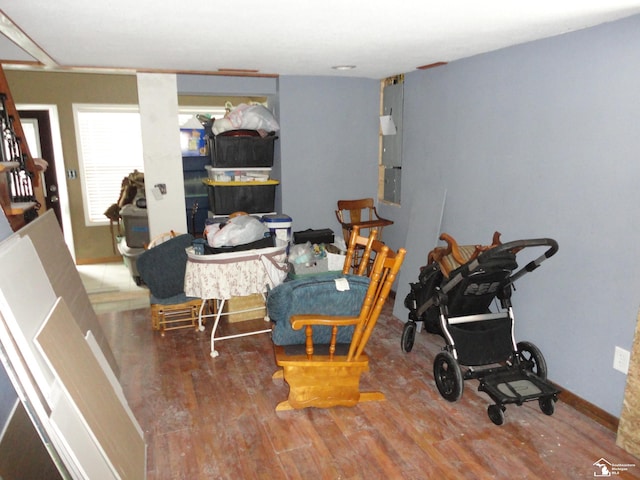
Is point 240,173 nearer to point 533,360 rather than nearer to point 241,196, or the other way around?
point 241,196

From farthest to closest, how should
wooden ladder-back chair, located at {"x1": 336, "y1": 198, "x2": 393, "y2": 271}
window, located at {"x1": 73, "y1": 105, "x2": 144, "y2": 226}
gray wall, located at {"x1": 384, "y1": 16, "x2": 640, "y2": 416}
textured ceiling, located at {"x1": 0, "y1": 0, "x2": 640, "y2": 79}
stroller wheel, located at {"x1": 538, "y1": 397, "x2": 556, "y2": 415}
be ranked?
1. window, located at {"x1": 73, "y1": 105, "x2": 144, "y2": 226}
2. wooden ladder-back chair, located at {"x1": 336, "y1": 198, "x2": 393, "y2": 271}
3. stroller wheel, located at {"x1": 538, "y1": 397, "x2": 556, "y2": 415}
4. gray wall, located at {"x1": 384, "y1": 16, "x2": 640, "y2": 416}
5. textured ceiling, located at {"x1": 0, "y1": 0, "x2": 640, "y2": 79}

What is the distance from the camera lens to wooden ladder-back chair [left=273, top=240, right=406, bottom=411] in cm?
250

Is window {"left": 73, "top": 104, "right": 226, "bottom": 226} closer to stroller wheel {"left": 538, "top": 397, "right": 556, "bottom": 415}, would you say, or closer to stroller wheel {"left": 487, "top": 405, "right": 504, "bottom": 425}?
stroller wheel {"left": 487, "top": 405, "right": 504, "bottom": 425}

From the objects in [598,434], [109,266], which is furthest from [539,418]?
[109,266]

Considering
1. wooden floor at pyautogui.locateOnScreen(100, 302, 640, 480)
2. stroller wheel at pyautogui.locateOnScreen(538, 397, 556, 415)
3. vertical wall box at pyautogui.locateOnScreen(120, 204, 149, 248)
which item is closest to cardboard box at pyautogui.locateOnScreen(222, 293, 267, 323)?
wooden floor at pyautogui.locateOnScreen(100, 302, 640, 480)

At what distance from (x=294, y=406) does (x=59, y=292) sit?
1.54 meters

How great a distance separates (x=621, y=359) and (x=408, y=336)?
142 cm

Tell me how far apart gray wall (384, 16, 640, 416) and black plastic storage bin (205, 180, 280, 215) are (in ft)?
5.93

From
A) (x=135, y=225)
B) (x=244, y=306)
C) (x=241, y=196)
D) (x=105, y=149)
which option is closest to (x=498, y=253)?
(x=244, y=306)

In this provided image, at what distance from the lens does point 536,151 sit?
295 centimetres

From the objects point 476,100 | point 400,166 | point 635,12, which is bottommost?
point 400,166

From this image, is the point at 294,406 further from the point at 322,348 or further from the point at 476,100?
the point at 476,100

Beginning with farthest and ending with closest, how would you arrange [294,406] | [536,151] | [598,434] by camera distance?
[536,151] < [294,406] < [598,434]

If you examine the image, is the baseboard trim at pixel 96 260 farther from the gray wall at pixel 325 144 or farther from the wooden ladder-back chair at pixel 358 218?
the wooden ladder-back chair at pixel 358 218
